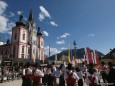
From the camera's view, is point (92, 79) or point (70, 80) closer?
point (92, 79)

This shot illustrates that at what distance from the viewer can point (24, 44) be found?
66.2 metres

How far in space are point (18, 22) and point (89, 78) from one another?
62.7m

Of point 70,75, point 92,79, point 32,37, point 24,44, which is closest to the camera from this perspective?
point 92,79

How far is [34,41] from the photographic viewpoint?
2985 inches

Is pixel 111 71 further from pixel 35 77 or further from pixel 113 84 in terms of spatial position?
pixel 35 77

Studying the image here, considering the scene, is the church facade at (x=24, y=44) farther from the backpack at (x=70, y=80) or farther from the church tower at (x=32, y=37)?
the backpack at (x=70, y=80)

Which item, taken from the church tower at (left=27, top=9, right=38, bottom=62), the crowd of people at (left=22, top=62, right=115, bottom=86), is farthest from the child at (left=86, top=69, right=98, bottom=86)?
the church tower at (left=27, top=9, right=38, bottom=62)

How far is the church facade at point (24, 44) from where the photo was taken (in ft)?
207

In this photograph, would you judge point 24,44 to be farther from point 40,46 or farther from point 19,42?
point 40,46

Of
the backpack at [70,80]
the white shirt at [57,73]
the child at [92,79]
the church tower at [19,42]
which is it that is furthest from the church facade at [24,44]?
the child at [92,79]

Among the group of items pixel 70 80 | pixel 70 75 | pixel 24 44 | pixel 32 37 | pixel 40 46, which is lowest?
pixel 70 80

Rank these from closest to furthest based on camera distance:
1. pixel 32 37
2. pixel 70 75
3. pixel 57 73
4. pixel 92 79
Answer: pixel 92 79 → pixel 70 75 → pixel 57 73 → pixel 32 37

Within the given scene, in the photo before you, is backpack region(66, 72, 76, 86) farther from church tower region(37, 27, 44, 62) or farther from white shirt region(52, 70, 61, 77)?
church tower region(37, 27, 44, 62)

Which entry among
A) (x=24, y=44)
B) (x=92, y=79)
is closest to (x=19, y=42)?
(x=24, y=44)
